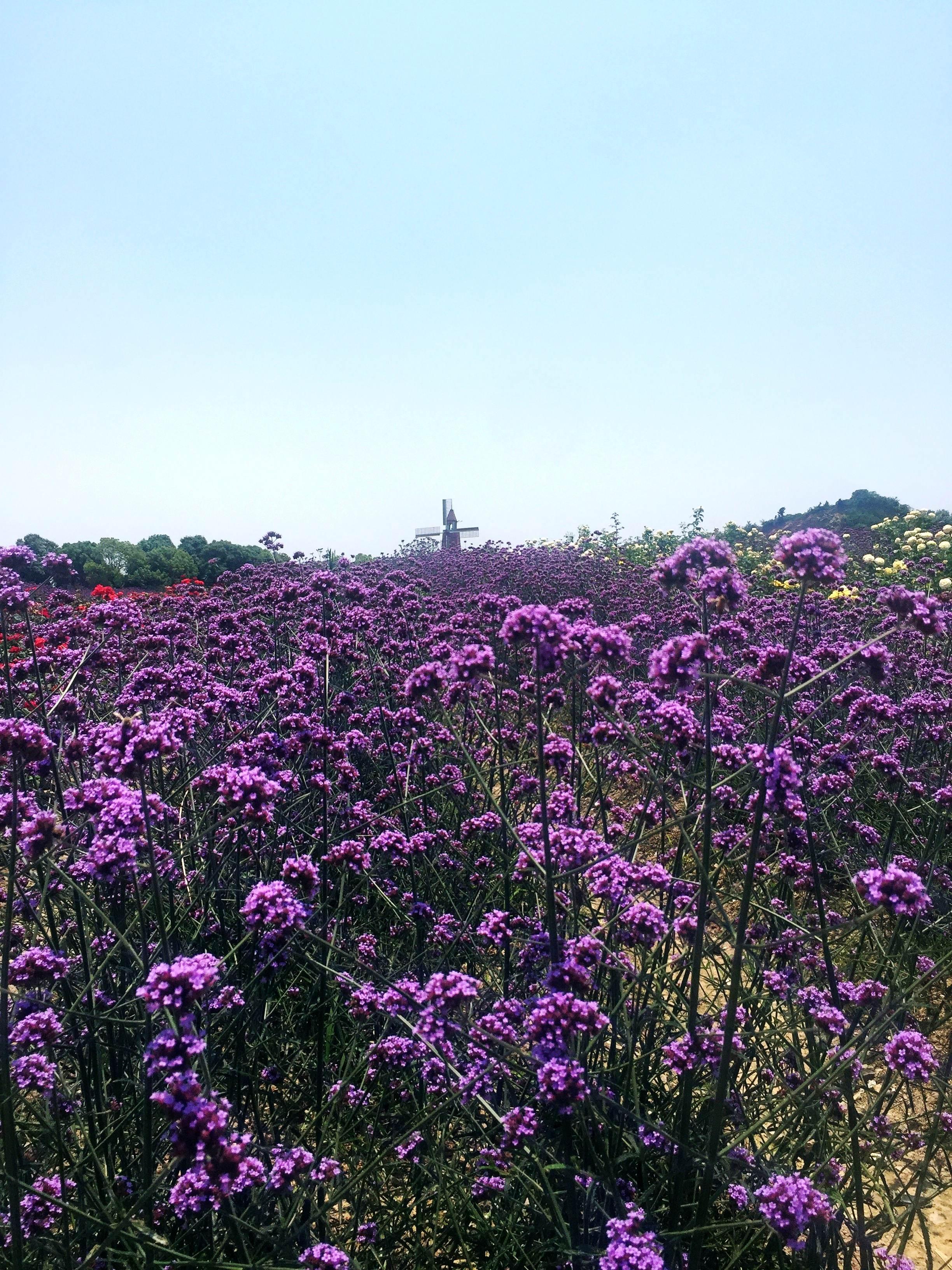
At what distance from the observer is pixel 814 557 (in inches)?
96.7

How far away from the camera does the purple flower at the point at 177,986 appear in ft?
6.49

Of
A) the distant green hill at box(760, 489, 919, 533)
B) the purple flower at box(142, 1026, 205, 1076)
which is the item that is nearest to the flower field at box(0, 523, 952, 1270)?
the purple flower at box(142, 1026, 205, 1076)

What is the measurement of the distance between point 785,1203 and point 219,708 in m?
4.05

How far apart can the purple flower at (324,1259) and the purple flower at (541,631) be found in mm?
1957

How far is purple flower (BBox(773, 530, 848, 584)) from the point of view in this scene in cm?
246

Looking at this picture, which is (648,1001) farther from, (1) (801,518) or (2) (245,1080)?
(1) (801,518)

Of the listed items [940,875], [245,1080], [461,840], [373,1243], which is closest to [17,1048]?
[245,1080]

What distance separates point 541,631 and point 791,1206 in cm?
202

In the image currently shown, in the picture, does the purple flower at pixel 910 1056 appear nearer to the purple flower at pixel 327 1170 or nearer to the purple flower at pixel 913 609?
the purple flower at pixel 913 609

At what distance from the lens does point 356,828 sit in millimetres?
4477

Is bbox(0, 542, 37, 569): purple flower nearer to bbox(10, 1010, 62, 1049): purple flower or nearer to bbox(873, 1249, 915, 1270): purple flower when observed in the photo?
bbox(10, 1010, 62, 1049): purple flower

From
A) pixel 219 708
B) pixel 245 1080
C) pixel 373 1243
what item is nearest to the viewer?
pixel 373 1243

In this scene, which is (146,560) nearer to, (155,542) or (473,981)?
(155,542)

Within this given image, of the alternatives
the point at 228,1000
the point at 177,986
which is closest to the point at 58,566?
the point at 228,1000
